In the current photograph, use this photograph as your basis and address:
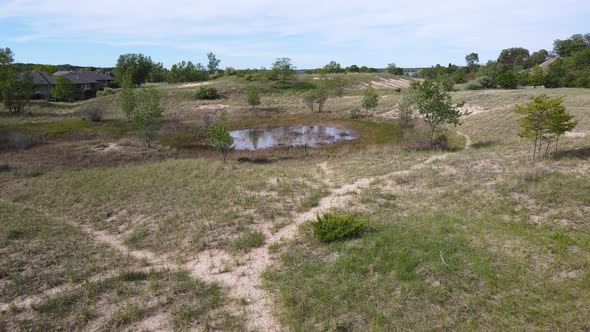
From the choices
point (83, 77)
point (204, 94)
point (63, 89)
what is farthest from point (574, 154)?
point (83, 77)

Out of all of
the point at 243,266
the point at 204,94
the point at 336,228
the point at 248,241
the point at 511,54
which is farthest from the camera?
the point at 511,54

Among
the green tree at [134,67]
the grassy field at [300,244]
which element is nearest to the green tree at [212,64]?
the green tree at [134,67]

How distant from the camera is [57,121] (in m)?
48.8

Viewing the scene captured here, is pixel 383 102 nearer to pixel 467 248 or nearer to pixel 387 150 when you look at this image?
pixel 387 150

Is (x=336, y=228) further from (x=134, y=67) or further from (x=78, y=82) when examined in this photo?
(x=134, y=67)

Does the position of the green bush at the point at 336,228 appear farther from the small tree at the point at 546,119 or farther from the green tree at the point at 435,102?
the green tree at the point at 435,102

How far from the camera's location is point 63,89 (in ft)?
233

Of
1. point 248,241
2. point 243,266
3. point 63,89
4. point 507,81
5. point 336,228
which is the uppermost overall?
point 507,81

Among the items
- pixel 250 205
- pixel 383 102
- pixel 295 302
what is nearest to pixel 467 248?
pixel 295 302

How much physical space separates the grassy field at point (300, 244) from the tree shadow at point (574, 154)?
0.12 m

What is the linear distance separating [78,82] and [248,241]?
8664 cm

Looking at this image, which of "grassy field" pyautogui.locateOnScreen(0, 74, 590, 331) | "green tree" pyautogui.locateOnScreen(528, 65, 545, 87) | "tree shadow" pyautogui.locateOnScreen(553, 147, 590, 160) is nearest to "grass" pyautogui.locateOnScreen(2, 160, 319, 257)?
"grassy field" pyautogui.locateOnScreen(0, 74, 590, 331)

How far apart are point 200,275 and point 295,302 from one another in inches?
138

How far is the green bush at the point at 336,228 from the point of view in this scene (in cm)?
1220
